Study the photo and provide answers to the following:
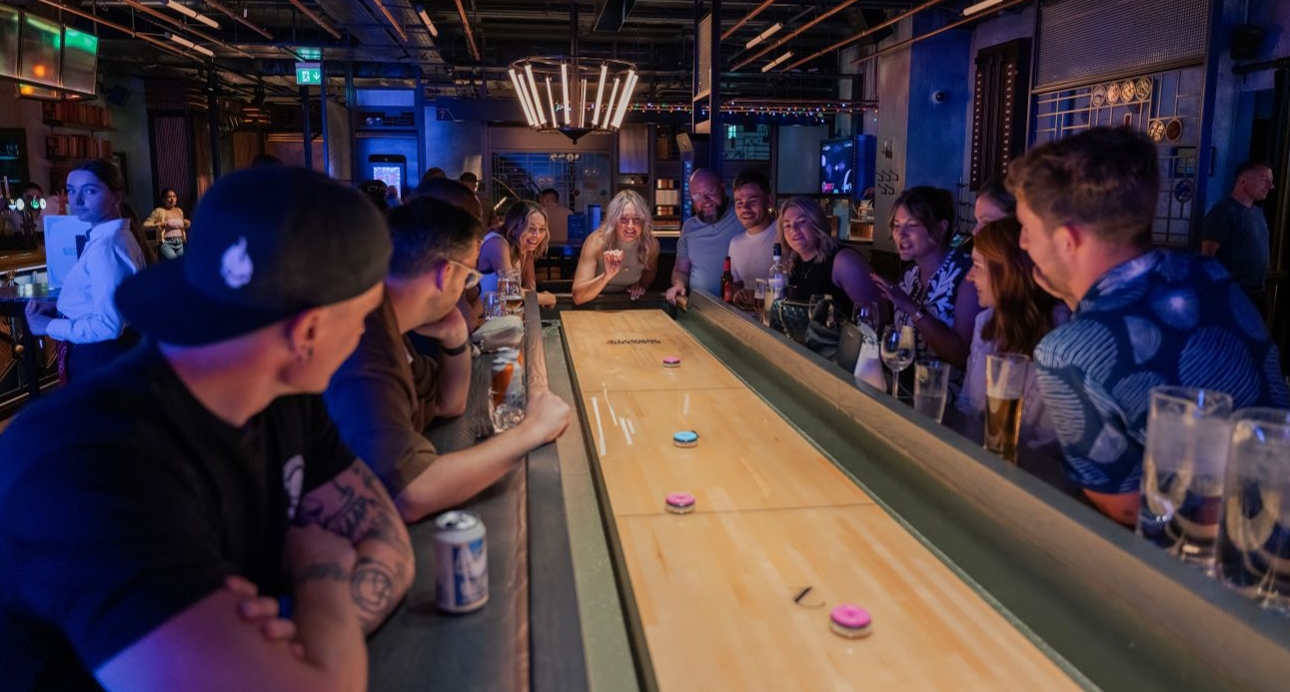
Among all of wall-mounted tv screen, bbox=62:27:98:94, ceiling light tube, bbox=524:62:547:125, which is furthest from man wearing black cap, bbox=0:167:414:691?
wall-mounted tv screen, bbox=62:27:98:94

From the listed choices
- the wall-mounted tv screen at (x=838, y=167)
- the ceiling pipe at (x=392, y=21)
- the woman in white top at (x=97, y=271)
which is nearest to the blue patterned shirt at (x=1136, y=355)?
the woman in white top at (x=97, y=271)

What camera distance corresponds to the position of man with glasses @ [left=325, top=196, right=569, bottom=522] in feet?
5.58

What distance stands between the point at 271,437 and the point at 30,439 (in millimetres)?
335

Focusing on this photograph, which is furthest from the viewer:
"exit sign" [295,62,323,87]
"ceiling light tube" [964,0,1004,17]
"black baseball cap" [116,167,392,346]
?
"exit sign" [295,62,323,87]

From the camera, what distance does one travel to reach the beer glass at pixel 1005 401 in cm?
190

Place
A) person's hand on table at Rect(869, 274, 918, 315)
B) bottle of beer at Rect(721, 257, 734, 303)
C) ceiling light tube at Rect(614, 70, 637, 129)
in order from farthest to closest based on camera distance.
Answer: ceiling light tube at Rect(614, 70, 637, 129), bottle of beer at Rect(721, 257, 734, 303), person's hand on table at Rect(869, 274, 918, 315)

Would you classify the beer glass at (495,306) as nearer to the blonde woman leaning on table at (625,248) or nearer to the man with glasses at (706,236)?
the blonde woman leaning on table at (625,248)

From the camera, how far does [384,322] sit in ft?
6.02

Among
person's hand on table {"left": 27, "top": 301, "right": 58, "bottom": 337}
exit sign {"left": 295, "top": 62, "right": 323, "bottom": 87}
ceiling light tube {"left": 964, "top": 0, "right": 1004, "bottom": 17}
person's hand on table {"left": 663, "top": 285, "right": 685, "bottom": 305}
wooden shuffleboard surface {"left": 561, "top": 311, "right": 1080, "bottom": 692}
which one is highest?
exit sign {"left": 295, "top": 62, "right": 323, "bottom": 87}

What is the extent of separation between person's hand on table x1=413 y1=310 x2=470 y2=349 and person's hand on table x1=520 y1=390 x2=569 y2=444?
23.8 inches

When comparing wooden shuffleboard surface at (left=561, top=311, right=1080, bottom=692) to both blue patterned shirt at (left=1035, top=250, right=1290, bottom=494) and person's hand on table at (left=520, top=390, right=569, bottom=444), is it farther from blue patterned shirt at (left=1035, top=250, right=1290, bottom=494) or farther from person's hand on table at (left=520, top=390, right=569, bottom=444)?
blue patterned shirt at (left=1035, top=250, right=1290, bottom=494)

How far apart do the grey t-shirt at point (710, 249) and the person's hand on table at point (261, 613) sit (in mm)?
A: 4365

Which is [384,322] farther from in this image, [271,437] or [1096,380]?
[1096,380]

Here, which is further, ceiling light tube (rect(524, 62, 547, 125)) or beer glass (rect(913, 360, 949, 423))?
ceiling light tube (rect(524, 62, 547, 125))
